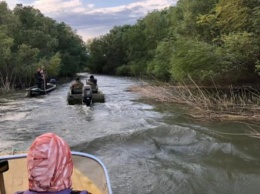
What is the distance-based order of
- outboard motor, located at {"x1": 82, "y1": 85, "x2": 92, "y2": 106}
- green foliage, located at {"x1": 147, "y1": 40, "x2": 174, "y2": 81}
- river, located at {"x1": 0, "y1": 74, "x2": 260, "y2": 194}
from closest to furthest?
1. river, located at {"x1": 0, "y1": 74, "x2": 260, "y2": 194}
2. outboard motor, located at {"x1": 82, "y1": 85, "x2": 92, "y2": 106}
3. green foliage, located at {"x1": 147, "y1": 40, "x2": 174, "y2": 81}

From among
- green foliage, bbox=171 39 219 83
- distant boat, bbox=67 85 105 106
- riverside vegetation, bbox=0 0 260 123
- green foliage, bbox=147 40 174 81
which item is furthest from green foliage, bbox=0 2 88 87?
green foliage, bbox=171 39 219 83

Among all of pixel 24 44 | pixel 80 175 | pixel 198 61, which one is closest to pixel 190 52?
pixel 198 61

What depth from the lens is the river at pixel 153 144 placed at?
7371 millimetres

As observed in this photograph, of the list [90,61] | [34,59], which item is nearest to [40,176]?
[34,59]

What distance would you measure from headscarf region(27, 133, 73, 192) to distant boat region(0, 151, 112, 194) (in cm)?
136

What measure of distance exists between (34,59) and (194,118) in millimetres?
25796

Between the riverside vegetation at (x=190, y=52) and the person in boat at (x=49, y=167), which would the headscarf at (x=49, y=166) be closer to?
the person in boat at (x=49, y=167)

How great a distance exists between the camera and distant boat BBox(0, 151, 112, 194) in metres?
3.83

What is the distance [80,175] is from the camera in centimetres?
454

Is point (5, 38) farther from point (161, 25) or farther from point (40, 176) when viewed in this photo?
point (40, 176)

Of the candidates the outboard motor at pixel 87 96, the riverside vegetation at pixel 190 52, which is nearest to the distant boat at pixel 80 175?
the riverside vegetation at pixel 190 52

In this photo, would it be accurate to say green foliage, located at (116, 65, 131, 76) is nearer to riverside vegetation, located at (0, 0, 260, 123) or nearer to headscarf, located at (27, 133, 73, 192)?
riverside vegetation, located at (0, 0, 260, 123)

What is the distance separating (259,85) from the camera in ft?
74.1

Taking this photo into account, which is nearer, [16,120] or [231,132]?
[231,132]
